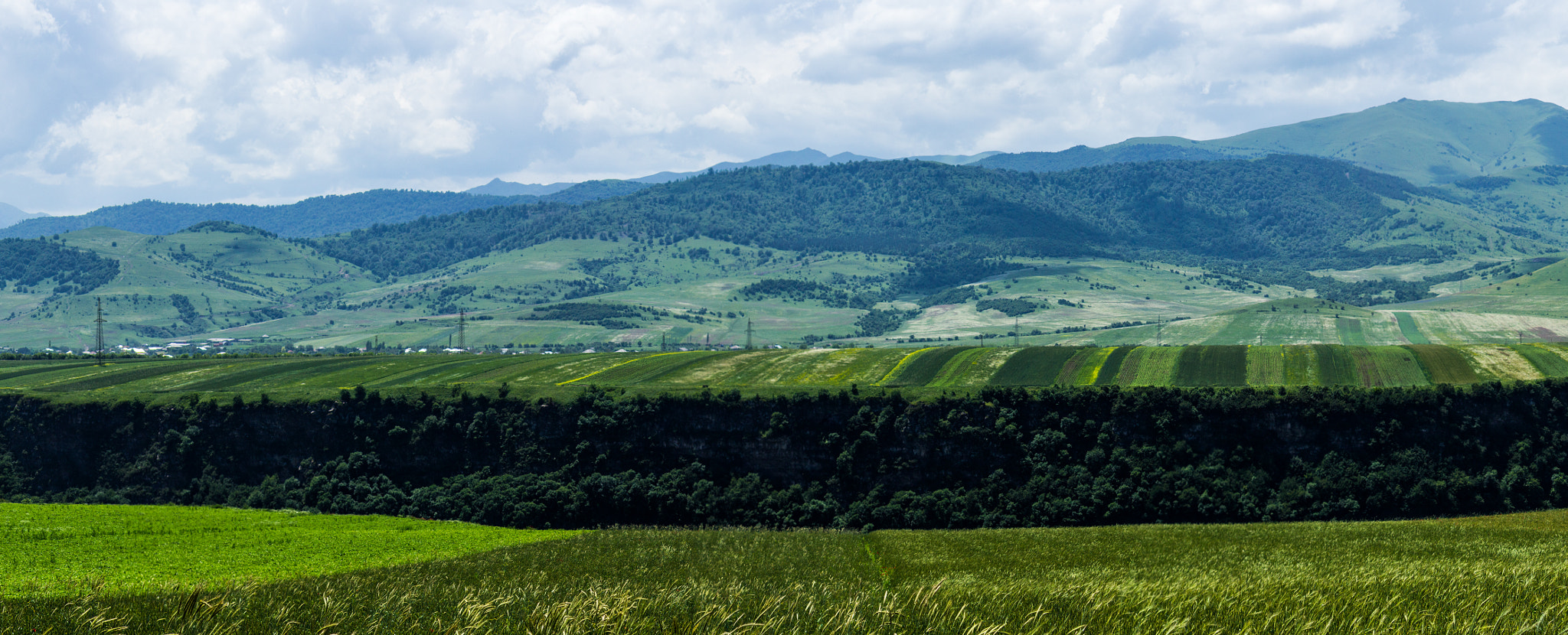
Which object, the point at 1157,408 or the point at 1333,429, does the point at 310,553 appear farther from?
the point at 1333,429

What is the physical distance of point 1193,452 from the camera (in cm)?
11675

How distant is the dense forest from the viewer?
11125 centimetres

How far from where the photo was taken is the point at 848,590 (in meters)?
35.0

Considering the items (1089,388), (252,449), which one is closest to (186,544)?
(252,449)

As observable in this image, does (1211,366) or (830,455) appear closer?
(830,455)

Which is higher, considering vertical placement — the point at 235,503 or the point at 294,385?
the point at 294,385

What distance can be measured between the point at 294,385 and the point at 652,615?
479 ft

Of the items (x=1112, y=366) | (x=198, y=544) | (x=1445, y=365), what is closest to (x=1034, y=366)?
(x=1112, y=366)

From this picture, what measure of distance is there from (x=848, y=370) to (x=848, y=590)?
12922 centimetres

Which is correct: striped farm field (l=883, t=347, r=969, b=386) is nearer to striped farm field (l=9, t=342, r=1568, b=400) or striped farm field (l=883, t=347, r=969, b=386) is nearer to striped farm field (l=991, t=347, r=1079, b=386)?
striped farm field (l=9, t=342, r=1568, b=400)

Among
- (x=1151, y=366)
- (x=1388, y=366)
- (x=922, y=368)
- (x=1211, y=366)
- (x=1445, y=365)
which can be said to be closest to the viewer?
(x=1445, y=365)

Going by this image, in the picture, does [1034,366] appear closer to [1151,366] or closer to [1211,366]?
[1151,366]

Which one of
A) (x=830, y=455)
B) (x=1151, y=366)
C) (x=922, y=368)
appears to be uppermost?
(x=922, y=368)

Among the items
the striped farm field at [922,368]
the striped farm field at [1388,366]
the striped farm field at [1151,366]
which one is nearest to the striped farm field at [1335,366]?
the striped farm field at [1388,366]
